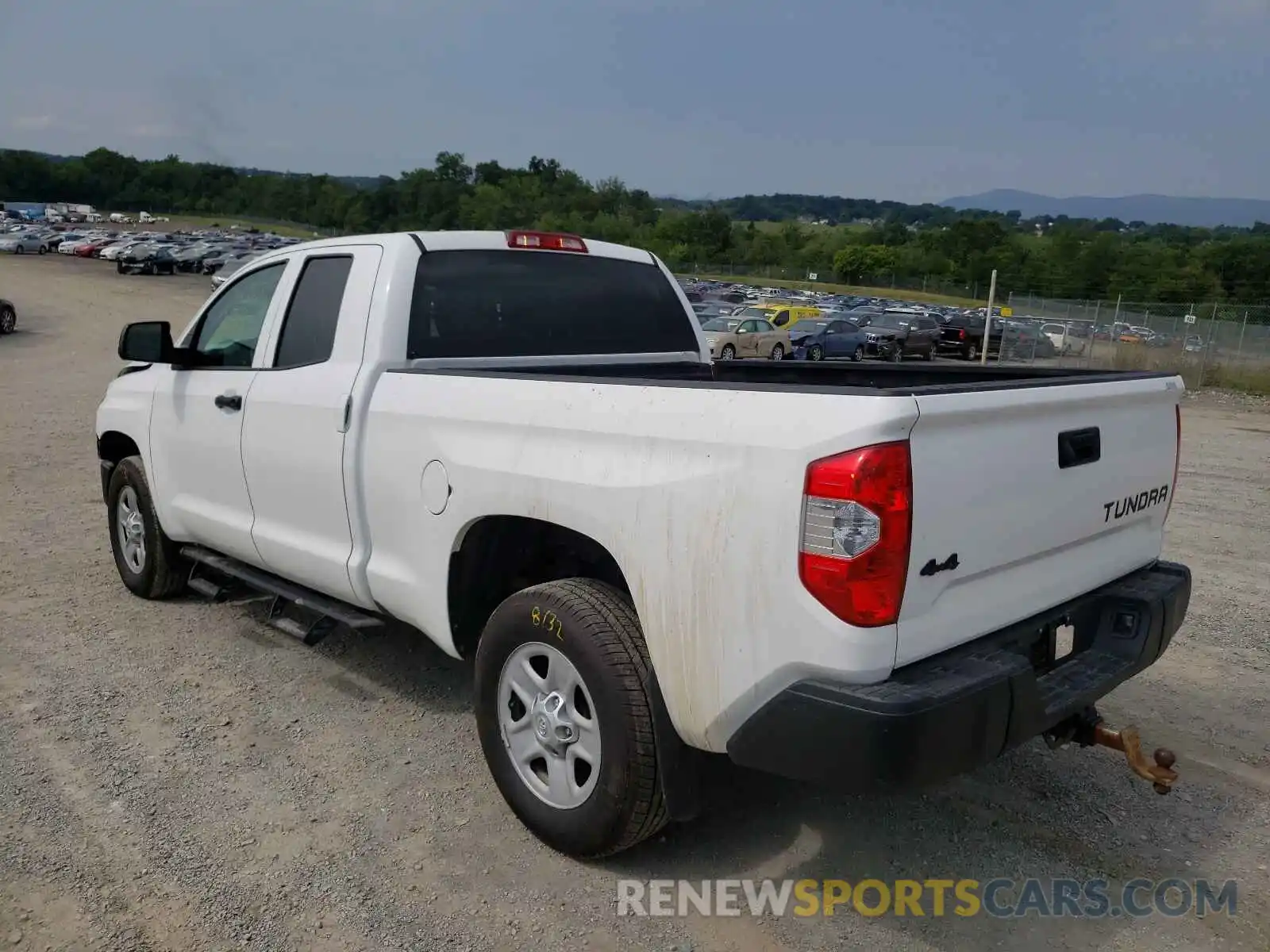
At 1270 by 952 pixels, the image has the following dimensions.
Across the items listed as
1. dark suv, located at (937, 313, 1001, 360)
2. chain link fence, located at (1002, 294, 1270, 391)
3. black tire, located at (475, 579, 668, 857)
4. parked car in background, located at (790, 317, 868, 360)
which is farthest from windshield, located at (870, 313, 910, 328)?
black tire, located at (475, 579, 668, 857)

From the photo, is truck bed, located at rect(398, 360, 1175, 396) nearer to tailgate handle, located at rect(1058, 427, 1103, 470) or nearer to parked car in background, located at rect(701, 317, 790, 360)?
tailgate handle, located at rect(1058, 427, 1103, 470)

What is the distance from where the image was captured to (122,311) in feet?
108

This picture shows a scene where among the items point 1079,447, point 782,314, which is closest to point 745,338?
point 782,314

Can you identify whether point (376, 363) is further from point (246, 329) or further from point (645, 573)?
point (645, 573)

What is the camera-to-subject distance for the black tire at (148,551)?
557 cm

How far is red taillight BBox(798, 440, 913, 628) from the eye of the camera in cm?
245

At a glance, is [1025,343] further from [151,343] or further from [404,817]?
[404,817]

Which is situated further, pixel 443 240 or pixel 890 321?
pixel 890 321

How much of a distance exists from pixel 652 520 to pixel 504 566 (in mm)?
1008

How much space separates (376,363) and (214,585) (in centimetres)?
197

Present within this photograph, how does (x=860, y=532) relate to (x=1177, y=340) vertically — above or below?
above

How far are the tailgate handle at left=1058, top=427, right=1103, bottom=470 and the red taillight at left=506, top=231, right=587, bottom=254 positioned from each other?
237 centimetres

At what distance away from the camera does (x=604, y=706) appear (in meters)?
3.01

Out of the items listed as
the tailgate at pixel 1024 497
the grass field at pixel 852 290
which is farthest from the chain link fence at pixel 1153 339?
the grass field at pixel 852 290
